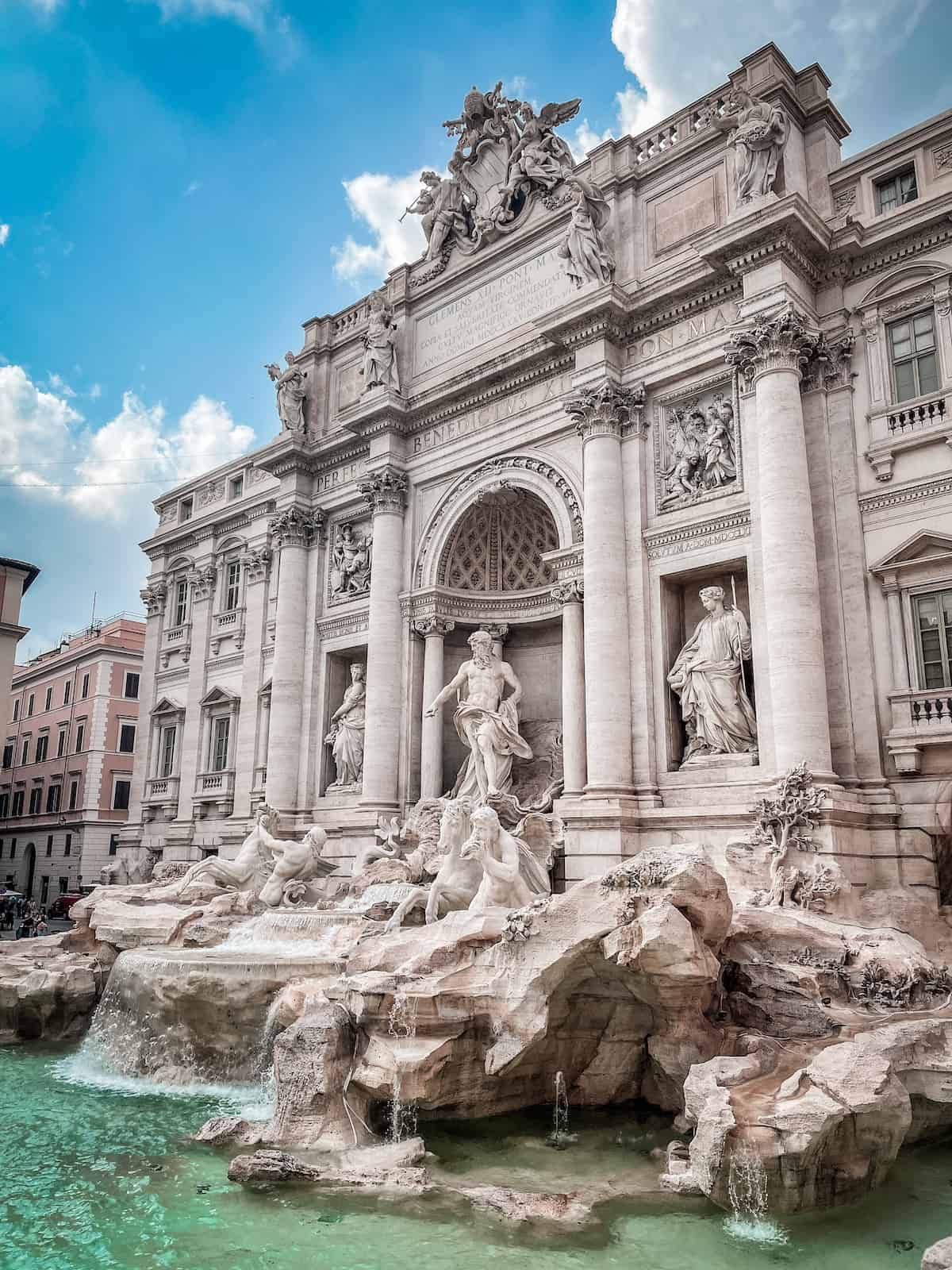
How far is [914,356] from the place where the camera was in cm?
1501

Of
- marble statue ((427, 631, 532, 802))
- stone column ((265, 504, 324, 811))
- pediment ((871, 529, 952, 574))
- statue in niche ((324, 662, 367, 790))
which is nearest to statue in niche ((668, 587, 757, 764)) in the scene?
pediment ((871, 529, 952, 574))

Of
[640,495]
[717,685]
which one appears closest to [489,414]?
[640,495]

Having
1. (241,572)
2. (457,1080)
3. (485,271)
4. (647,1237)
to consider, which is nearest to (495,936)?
(457,1080)

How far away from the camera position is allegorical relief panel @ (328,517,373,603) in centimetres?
2270

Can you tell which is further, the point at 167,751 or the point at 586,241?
the point at 167,751

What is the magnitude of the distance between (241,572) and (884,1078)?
882 inches

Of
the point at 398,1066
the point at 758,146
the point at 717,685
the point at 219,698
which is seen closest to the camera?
the point at 398,1066

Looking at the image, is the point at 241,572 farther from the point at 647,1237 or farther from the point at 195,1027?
the point at 647,1237

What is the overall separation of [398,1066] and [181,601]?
2242 centimetres

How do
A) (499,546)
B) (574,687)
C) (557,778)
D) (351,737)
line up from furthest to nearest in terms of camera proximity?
(351,737) → (499,546) → (557,778) → (574,687)

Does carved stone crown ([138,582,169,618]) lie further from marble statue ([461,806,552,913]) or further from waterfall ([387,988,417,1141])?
waterfall ([387,988,417,1141])

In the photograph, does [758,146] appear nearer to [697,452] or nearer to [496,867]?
[697,452]

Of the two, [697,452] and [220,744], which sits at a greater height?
[697,452]

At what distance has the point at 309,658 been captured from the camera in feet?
75.7
